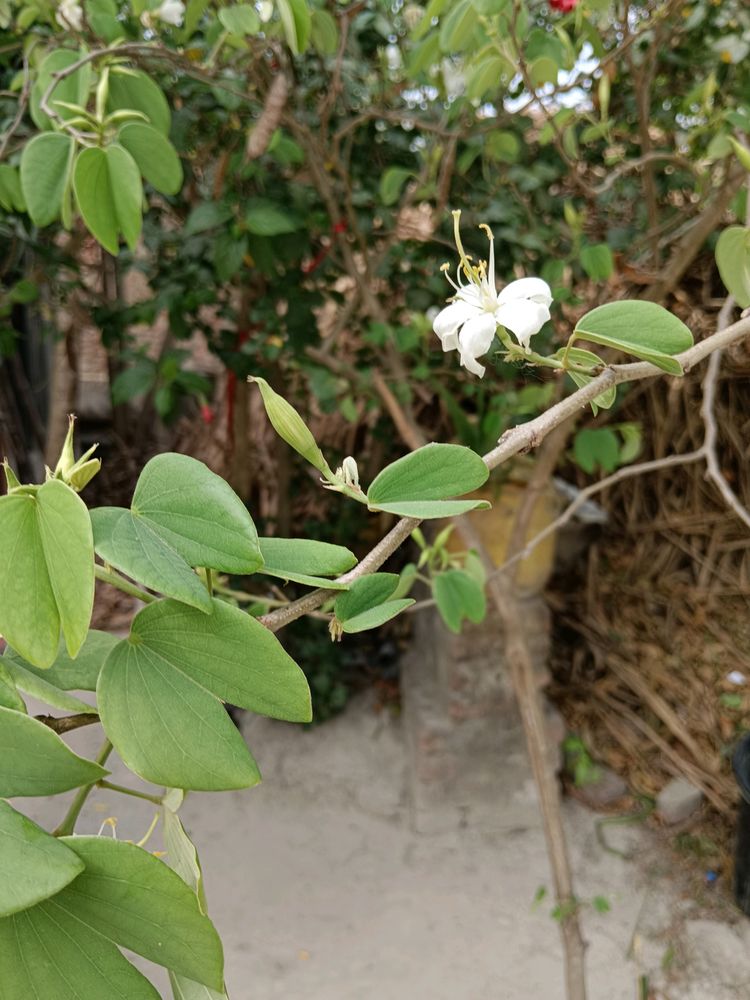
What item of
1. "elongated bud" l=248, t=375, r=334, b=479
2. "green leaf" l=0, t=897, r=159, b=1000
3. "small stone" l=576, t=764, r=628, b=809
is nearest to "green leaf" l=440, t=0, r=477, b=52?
"elongated bud" l=248, t=375, r=334, b=479

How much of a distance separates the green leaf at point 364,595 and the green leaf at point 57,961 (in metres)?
0.15

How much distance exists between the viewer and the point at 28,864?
273 mm

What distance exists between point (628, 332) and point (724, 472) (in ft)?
5.50

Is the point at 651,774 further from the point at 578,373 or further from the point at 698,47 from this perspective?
the point at 578,373

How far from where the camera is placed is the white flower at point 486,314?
0.41 meters

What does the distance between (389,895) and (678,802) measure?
2.09 ft

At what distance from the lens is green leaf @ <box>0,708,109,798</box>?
11.4 inches

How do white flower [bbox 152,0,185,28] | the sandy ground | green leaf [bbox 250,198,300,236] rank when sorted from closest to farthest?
white flower [bbox 152,0,185,28]
green leaf [bbox 250,198,300,236]
the sandy ground

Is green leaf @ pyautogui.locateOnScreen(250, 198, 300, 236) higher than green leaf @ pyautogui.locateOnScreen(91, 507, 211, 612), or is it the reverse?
green leaf @ pyautogui.locateOnScreen(91, 507, 211, 612)

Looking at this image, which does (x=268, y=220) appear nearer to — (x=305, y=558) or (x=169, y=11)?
(x=169, y=11)

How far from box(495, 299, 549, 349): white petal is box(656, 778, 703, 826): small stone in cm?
161

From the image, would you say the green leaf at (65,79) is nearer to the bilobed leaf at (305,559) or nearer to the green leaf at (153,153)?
the green leaf at (153,153)

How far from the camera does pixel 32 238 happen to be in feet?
4.81

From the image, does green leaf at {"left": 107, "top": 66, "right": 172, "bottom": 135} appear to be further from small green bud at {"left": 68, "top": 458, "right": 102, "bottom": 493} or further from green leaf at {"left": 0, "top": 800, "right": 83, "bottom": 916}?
green leaf at {"left": 0, "top": 800, "right": 83, "bottom": 916}
